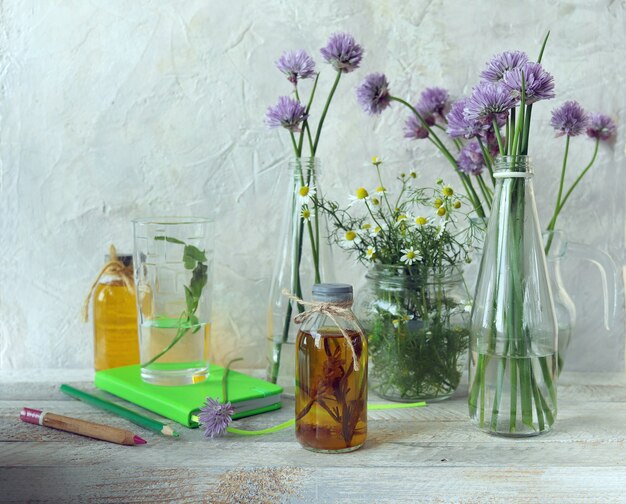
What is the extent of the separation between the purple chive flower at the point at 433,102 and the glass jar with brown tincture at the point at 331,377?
442 mm

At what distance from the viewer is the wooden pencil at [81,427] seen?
858 millimetres

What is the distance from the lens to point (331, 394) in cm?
82

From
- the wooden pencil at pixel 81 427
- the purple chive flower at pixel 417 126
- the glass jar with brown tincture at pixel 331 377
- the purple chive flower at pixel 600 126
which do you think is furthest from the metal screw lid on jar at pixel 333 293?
the purple chive flower at pixel 600 126

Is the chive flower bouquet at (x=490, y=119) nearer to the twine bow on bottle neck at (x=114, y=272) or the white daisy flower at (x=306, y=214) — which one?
the white daisy flower at (x=306, y=214)

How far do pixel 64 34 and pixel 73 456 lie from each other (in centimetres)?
72

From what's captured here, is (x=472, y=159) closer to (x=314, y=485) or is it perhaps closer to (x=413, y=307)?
(x=413, y=307)

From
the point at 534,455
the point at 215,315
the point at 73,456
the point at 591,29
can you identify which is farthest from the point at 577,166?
the point at 73,456

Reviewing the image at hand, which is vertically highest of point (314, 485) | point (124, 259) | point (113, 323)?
point (124, 259)

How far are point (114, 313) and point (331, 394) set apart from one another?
19.7 inches

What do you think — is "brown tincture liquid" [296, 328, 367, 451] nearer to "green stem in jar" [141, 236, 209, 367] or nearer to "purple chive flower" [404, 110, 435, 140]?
"green stem in jar" [141, 236, 209, 367]

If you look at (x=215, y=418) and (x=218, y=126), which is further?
(x=218, y=126)

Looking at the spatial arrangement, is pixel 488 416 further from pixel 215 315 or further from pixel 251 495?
pixel 215 315

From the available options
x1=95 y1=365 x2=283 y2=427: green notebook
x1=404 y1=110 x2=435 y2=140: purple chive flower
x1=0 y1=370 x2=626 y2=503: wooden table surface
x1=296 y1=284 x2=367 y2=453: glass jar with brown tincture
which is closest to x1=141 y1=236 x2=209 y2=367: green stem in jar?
x1=95 y1=365 x2=283 y2=427: green notebook

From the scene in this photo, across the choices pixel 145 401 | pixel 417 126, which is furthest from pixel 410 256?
pixel 145 401
